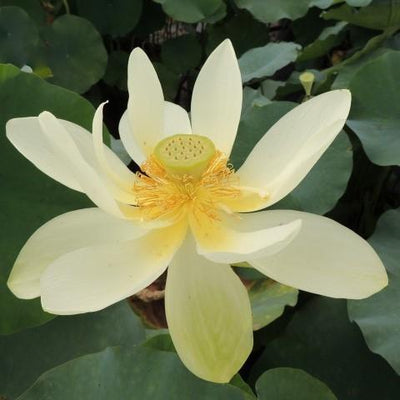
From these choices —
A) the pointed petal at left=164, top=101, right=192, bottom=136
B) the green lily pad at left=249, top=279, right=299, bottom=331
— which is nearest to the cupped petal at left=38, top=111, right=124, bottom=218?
the pointed petal at left=164, top=101, right=192, bottom=136

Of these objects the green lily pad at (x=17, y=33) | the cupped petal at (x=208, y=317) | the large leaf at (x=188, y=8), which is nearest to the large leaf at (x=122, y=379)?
the cupped petal at (x=208, y=317)

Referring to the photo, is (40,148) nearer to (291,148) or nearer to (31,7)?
(291,148)

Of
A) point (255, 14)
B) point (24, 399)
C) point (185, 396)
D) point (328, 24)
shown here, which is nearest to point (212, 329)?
point (185, 396)

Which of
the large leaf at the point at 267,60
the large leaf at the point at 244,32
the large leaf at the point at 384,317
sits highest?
the large leaf at the point at 384,317

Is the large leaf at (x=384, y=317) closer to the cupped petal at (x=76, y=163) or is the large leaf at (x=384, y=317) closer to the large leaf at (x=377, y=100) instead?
the large leaf at (x=377, y=100)

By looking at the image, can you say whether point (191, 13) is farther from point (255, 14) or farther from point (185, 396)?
point (185, 396)

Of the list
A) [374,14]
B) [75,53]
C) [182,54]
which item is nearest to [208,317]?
[374,14]
